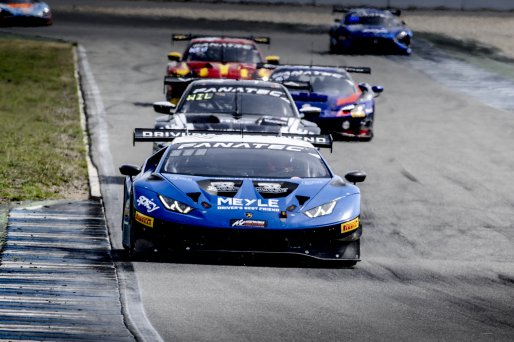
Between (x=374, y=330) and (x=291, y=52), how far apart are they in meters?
29.7

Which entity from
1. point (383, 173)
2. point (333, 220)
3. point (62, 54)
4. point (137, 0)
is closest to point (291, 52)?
point (62, 54)

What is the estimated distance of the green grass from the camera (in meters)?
16.6

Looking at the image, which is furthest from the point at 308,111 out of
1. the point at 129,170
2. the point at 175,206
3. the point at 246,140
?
the point at 175,206

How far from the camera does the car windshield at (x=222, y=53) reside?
2703cm

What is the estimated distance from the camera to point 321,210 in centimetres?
1170

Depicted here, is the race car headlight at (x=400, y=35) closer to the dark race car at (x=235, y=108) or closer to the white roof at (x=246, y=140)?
the dark race car at (x=235, y=108)

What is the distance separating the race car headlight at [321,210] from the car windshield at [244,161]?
2.53 feet

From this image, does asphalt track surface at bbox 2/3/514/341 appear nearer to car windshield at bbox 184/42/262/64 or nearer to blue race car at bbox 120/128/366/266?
blue race car at bbox 120/128/366/266

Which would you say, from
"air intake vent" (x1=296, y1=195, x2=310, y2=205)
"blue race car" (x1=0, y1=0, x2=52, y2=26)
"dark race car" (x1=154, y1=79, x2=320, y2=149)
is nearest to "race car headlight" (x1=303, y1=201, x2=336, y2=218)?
"air intake vent" (x1=296, y1=195, x2=310, y2=205)

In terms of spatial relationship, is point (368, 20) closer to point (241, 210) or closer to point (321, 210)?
point (321, 210)

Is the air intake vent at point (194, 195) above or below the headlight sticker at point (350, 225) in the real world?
above

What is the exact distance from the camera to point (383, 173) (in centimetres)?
1884

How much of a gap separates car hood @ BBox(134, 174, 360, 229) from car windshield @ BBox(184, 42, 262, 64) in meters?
15.0

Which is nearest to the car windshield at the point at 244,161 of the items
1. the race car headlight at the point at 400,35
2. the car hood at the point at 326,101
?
the car hood at the point at 326,101
